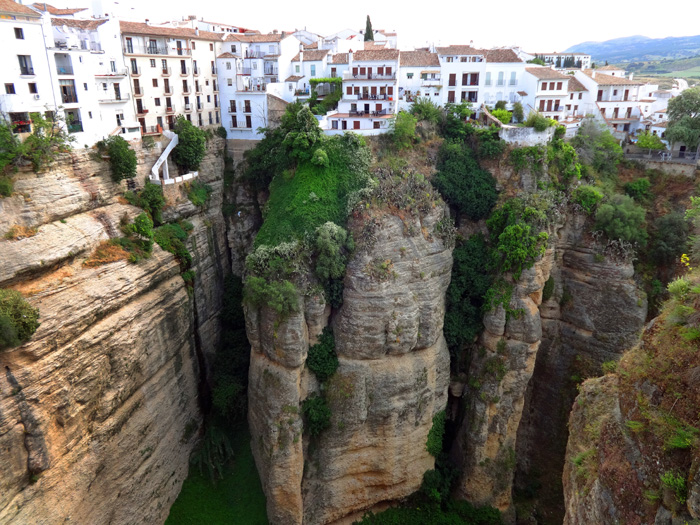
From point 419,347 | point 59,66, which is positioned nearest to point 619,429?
point 419,347

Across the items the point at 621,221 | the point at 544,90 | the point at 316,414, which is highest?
the point at 544,90

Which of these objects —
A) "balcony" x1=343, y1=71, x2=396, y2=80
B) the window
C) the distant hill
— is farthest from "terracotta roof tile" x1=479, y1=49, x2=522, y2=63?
the distant hill

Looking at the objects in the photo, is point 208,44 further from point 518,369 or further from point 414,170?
point 518,369

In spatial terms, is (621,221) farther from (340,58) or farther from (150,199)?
(150,199)

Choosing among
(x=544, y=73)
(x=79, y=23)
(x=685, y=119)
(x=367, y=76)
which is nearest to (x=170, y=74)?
(x=79, y=23)

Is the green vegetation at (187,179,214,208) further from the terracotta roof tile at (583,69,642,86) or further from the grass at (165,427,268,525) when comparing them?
the terracotta roof tile at (583,69,642,86)

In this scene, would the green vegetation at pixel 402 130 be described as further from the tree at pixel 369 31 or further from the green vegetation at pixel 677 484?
the green vegetation at pixel 677 484
